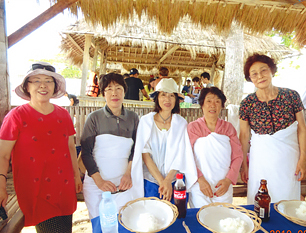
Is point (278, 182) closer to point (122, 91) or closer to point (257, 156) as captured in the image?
point (257, 156)

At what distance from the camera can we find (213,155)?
2.04m

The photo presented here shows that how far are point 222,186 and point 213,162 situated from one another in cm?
25

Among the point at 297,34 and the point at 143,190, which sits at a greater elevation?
the point at 297,34

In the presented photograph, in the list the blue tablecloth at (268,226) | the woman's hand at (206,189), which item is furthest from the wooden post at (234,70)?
the blue tablecloth at (268,226)

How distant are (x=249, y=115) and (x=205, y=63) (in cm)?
901

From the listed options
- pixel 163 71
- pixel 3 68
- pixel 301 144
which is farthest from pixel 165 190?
pixel 163 71

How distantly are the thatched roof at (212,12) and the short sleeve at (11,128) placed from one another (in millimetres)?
2072

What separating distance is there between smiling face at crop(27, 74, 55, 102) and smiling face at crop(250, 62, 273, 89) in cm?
202

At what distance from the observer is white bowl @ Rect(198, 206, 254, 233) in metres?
1.24

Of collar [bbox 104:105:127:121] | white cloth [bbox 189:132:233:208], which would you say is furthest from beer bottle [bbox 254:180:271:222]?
collar [bbox 104:105:127:121]

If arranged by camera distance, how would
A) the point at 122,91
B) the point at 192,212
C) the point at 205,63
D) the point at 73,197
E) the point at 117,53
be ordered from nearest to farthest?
the point at 192,212 < the point at 73,197 < the point at 122,91 < the point at 117,53 < the point at 205,63

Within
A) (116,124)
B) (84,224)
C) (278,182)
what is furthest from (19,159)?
(278,182)

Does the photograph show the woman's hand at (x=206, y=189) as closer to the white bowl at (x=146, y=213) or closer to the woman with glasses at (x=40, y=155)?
the white bowl at (x=146, y=213)

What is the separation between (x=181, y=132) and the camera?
2158mm
